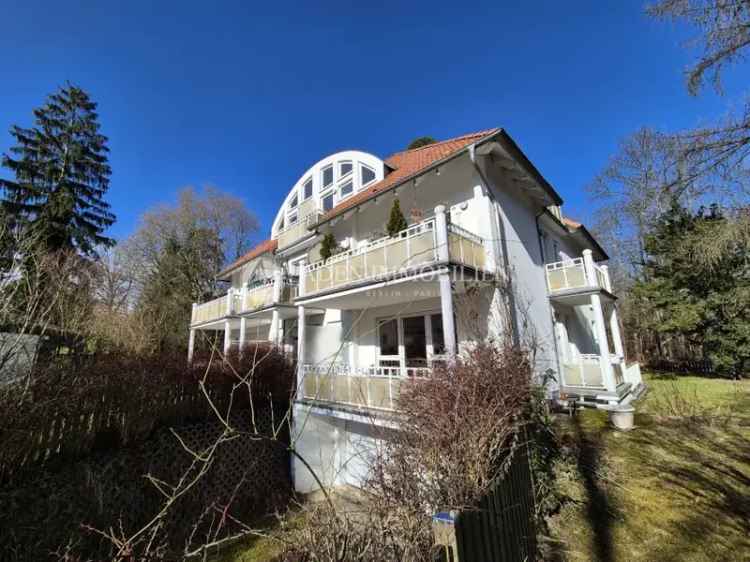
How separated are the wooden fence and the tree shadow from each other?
0.99 meters

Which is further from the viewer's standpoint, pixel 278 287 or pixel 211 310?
pixel 211 310

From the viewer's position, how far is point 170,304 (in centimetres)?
2347

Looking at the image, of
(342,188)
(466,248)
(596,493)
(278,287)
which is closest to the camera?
(596,493)

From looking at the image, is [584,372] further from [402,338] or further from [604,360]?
[402,338]

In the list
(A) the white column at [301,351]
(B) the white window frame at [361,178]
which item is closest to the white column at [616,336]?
(B) the white window frame at [361,178]

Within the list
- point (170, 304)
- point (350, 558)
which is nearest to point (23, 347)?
point (350, 558)

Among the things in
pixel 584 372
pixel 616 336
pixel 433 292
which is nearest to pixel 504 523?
pixel 433 292

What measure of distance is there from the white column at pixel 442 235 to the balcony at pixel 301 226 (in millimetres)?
9138

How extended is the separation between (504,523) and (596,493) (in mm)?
3689

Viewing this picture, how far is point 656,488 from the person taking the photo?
5621 millimetres

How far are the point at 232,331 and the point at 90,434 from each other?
15.3 m

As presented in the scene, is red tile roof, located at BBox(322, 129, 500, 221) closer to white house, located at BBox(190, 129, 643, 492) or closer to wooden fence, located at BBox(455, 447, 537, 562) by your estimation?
white house, located at BBox(190, 129, 643, 492)

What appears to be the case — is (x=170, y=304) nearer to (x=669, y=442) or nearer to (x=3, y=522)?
(x=3, y=522)

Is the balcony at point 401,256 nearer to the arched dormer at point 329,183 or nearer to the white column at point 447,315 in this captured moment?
the white column at point 447,315
